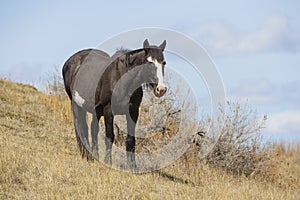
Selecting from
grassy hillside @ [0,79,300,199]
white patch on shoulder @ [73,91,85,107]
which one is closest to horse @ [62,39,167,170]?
white patch on shoulder @ [73,91,85,107]

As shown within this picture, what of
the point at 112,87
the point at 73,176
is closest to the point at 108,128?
the point at 112,87

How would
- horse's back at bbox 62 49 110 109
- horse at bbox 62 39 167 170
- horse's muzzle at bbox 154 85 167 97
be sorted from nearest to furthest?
horse's muzzle at bbox 154 85 167 97 → horse at bbox 62 39 167 170 → horse's back at bbox 62 49 110 109

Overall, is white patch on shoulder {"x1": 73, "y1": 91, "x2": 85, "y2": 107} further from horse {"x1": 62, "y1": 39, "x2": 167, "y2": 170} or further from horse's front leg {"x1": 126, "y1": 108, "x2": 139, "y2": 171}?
horse's front leg {"x1": 126, "y1": 108, "x2": 139, "y2": 171}

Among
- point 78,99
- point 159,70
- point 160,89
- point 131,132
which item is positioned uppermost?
point 159,70

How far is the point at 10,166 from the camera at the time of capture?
756 centimetres

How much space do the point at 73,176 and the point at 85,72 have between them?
2.91m

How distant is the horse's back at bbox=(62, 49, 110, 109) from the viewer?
9.49 meters

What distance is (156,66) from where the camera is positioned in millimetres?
7777

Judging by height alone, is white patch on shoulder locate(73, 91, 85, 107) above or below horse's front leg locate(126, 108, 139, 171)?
above

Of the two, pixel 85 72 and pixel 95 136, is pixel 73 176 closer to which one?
pixel 95 136

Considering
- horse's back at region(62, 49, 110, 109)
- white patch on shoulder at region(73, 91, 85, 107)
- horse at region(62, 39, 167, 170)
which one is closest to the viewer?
horse at region(62, 39, 167, 170)

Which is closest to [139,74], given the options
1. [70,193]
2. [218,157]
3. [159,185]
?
[159,185]

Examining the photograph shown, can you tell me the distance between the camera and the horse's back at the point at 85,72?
374 inches

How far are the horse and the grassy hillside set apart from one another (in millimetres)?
520
